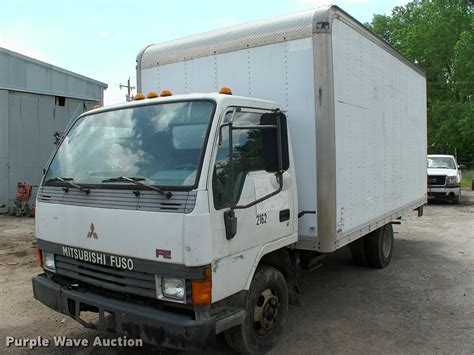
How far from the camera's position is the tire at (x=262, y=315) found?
374cm

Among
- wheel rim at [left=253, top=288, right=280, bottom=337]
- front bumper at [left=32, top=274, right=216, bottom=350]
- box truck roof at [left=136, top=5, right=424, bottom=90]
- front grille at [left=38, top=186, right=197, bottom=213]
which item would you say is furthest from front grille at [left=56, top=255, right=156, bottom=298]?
box truck roof at [left=136, top=5, right=424, bottom=90]

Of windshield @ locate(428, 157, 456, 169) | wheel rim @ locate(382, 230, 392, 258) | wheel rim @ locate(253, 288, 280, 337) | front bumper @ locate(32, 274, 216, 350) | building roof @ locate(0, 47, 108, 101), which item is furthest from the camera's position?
windshield @ locate(428, 157, 456, 169)

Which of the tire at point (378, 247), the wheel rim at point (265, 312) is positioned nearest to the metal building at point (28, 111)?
the tire at point (378, 247)

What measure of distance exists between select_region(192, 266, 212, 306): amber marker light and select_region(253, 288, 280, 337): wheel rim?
32.6 inches

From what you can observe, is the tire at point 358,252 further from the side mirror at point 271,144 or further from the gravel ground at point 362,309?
the side mirror at point 271,144

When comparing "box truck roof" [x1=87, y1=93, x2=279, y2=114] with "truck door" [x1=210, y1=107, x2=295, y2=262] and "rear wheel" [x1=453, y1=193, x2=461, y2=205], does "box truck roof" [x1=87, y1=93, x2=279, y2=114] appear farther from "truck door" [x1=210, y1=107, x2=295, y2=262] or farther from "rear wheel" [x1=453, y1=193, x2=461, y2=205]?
"rear wheel" [x1=453, y1=193, x2=461, y2=205]

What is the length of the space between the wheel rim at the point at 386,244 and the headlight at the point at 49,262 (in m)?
5.02

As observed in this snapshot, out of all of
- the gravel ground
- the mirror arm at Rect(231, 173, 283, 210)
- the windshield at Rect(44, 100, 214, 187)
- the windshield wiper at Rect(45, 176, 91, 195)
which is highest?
the windshield at Rect(44, 100, 214, 187)

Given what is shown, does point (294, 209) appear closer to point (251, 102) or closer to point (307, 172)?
point (307, 172)

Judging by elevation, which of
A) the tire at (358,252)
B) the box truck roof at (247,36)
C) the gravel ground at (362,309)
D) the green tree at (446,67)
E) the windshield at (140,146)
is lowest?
the gravel ground at (362,309)

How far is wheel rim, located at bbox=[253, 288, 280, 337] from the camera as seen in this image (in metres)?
3.95

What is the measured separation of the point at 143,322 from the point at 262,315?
3.83ft

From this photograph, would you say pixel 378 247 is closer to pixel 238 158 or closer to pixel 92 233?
pixel 238 158

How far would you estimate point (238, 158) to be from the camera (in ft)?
12.0
